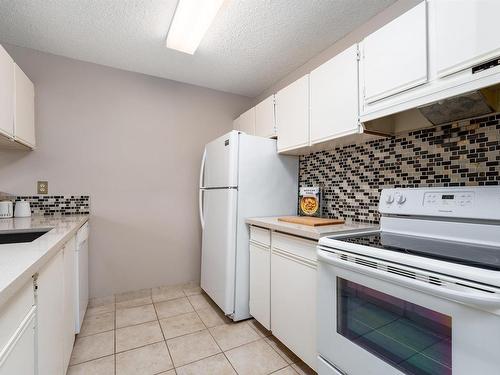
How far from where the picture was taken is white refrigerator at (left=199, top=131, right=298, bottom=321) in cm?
208

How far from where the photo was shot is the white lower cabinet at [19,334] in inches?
26.3

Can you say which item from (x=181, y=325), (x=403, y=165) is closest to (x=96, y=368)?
(x=181, y=325)

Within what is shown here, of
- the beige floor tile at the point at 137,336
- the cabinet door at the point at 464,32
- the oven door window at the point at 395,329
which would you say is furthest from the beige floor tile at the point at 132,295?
the cabinet door at the point at 464,32

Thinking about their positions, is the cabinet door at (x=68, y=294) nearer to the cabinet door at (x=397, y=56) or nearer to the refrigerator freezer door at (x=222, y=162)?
the refrigerator freezer door at (x=222, y=162)

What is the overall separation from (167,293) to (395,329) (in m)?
2.30

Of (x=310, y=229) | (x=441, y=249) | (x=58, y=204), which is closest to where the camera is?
(x=441, y=249)

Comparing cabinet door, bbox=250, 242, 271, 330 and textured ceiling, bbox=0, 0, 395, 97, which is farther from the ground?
textured ceiling, bbox=0, 0, 395, 97

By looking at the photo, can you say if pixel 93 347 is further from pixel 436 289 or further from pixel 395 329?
pixel 436 289

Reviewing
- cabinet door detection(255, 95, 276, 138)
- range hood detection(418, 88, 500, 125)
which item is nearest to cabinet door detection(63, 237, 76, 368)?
cabinet door detection(255, 95, 276, 138)

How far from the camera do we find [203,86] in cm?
297

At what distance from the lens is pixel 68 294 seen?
1.51 metres

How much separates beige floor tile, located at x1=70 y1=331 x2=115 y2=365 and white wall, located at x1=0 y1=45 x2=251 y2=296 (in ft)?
2.14

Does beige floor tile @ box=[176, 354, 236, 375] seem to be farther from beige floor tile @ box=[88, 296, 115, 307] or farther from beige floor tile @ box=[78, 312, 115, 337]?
beige floor tile @ box=[88, 296, 115, 307]

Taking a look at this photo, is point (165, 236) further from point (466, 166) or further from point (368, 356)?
point (466, 166)
